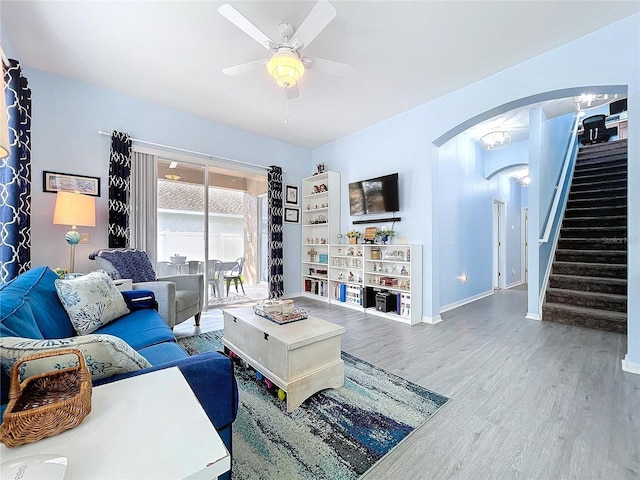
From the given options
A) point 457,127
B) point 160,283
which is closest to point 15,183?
point 160,283

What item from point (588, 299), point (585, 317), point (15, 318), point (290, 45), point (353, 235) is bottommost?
point (585, 317)

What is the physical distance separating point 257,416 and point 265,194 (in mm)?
3917

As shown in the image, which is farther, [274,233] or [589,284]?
[274,233]

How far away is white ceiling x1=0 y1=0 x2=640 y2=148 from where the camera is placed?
2.12 m

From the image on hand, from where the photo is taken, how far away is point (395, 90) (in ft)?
10.8

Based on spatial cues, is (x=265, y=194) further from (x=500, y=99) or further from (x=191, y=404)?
(x=191, y=404)

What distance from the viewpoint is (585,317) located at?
3.33 metres

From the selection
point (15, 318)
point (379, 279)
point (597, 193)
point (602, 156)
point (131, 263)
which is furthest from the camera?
point (602, 156)

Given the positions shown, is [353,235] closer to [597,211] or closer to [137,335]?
[137,335]

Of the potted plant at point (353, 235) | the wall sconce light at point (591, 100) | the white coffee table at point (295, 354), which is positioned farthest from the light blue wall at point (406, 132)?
the white coffee table at point (295, 354)

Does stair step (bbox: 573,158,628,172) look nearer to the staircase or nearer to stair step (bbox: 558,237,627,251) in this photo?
the staircase

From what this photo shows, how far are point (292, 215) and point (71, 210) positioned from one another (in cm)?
319

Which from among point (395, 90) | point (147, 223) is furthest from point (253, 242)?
point (395, 90)

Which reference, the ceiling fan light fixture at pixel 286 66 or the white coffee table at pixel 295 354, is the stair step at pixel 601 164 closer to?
the ceiling fan light fixture at pixel 286 66
